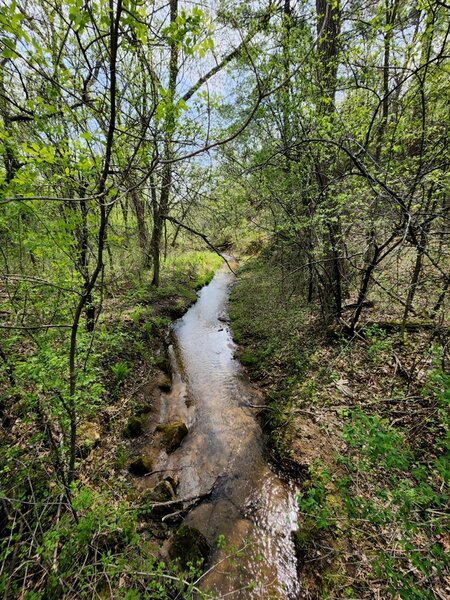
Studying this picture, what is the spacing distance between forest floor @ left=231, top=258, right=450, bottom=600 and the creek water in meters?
0.25

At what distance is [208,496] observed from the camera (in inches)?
143

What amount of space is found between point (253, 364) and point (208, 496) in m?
3.16

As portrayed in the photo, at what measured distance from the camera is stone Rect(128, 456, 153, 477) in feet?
12.6

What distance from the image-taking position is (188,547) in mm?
2943

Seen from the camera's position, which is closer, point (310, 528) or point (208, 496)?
point (310, 528)

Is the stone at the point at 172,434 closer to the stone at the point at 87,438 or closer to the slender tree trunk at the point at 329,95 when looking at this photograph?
the stone at the point at 87,438

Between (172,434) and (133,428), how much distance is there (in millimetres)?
664

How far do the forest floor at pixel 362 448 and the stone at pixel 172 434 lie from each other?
148 centimetres

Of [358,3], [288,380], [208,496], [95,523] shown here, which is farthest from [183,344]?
[358,3]

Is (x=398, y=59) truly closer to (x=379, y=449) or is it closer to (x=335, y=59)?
(x=335, y=59)

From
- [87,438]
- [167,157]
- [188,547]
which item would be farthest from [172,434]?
[167,157]

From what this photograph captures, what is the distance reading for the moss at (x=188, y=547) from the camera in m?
2.88

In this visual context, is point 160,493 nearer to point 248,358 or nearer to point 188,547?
point 188,547

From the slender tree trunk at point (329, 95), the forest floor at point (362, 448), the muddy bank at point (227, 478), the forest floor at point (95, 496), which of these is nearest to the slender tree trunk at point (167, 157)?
the forest floor at point (95, 496)
